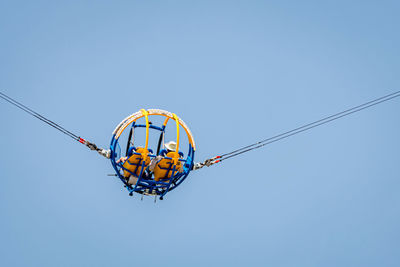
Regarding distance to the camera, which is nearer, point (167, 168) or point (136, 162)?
point (136, 162)

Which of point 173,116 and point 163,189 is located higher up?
point 173,116

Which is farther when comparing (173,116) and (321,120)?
(321,120)

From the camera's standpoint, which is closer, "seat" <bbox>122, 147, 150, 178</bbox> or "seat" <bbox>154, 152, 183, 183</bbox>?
"seat" <bbox>122, 147, 150, 178</bbox>

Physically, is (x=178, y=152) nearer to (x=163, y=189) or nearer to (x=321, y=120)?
(x=163, y=189)

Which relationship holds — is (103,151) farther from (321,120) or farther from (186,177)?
(321,120)

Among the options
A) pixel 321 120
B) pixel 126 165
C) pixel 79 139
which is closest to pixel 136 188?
pixel 126 165

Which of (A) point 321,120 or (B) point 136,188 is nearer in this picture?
(B) point 136,188

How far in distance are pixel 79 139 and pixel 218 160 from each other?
566 centimetres

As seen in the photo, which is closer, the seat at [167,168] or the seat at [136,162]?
the seat at [136,162]

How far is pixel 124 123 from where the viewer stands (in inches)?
1073

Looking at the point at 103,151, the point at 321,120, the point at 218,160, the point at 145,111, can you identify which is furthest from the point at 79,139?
the point at 321,120

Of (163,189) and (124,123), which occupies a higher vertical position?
(124,123)

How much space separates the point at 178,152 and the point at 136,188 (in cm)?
218

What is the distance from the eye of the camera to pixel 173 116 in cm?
2733
